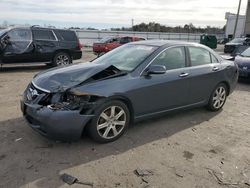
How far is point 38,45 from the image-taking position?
11.7m

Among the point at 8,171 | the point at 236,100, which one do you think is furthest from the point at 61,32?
the point at 8,171

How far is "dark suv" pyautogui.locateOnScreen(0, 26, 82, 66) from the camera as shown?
11.1 meters

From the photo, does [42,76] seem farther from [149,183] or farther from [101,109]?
[149,183]

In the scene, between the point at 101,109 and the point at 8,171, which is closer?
the point at 8,171

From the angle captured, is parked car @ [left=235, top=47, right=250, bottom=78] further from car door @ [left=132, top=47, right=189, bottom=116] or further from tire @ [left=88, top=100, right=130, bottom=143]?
tire @ [left=88, top=100, right=130, bottom=143]

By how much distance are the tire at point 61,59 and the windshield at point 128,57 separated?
6915mm

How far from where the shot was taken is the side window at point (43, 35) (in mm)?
Answer: 11738

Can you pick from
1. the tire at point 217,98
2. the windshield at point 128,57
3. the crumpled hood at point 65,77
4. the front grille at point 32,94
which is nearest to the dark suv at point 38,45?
the windshield at point 128,57

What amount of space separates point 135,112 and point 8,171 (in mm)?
Result: 2105

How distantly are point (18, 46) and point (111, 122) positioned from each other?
26.3 feet

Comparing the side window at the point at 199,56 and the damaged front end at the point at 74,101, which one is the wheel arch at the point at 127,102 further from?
the side window at the point at 199,56

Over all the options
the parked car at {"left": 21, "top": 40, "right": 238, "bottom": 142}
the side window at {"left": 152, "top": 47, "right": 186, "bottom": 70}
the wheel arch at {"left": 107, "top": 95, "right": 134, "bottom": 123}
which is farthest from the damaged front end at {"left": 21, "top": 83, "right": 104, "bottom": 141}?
the side window at {"left": 152, "top": 47, "right": 186, "bottom": 70}

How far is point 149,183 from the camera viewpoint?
357 cm

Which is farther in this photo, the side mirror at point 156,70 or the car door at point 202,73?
the car door at point 202,73
